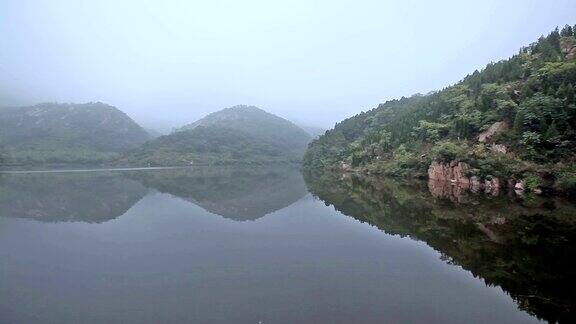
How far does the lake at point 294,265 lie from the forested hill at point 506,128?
976 centimetres

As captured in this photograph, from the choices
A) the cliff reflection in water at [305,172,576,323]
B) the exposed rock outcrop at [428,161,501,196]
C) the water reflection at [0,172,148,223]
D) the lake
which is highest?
the exposed rock outcrop at [428,161,501,196]

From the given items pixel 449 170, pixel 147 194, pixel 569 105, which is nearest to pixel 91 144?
pixel 147 194

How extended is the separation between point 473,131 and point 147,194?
38.8m

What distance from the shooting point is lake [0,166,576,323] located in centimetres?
966

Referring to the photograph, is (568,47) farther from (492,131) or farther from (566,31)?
(492,131)

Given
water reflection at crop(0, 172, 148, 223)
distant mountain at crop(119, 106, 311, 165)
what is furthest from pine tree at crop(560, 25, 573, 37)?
distant mountain at crop(119, 106, 311, 165)

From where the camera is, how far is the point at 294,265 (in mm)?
13875

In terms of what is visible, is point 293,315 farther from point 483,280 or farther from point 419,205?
point 419,205

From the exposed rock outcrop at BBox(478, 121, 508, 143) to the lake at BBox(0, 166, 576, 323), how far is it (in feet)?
59.1

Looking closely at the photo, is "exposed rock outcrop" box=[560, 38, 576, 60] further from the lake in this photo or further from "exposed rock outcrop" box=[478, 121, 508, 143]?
the lake

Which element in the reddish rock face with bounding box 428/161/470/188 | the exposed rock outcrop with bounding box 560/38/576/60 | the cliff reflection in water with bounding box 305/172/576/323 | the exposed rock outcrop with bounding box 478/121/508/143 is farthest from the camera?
the exposed rock outcrop with bounding box 560/38/576/60

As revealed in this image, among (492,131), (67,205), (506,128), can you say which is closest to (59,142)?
(67,205)

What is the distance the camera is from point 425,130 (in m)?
58.6

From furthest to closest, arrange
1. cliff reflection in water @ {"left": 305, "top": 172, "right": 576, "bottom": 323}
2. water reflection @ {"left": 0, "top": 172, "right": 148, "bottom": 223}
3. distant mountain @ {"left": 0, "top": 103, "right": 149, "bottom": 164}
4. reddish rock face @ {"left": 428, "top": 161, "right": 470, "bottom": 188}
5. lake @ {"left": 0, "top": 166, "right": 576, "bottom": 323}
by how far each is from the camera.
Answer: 1. distant mountain @ {"left": 0, "top": 103, "right": 149, "bottom": 164}
2. reddish rock face @ {"left": 428, "top": 161, "right": 470, "bottom": 188}
3. water reflection @ {"left": 0, "top": 172, "right": 148, "bottom": 223}
4. cliff reflection in water @ {"left": 305, "top": 172, "right": 576, "bottom": 323}
5. lake @ {"left": 0, "top": 166, "right": 576, "bottom": 323}
